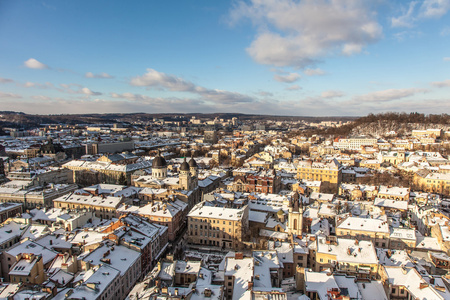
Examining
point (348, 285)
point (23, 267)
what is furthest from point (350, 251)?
point (23, 267)

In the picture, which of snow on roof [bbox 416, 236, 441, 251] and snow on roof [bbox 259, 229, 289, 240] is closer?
snow on roof [bbox 416, 236, 441, 251]

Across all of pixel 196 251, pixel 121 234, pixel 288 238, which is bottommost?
pixel 196 251

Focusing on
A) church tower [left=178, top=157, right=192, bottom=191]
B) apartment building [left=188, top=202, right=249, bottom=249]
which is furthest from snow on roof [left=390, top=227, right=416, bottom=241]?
church tower [left=178, top=157, right=192, bottom=191]

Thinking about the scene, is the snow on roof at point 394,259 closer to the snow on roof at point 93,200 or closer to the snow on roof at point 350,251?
the snow on roof at point 350,251

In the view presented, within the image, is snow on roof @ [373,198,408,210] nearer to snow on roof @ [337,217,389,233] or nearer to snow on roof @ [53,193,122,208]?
snow on roof @ [337,217,389,233]

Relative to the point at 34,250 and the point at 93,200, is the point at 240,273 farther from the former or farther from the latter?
the point at 93,200

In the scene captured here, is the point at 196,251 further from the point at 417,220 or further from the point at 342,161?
the point at 342,161

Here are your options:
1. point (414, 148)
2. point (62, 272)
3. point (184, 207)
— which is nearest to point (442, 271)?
point (184, 207)

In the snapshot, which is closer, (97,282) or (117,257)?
(97,282)
